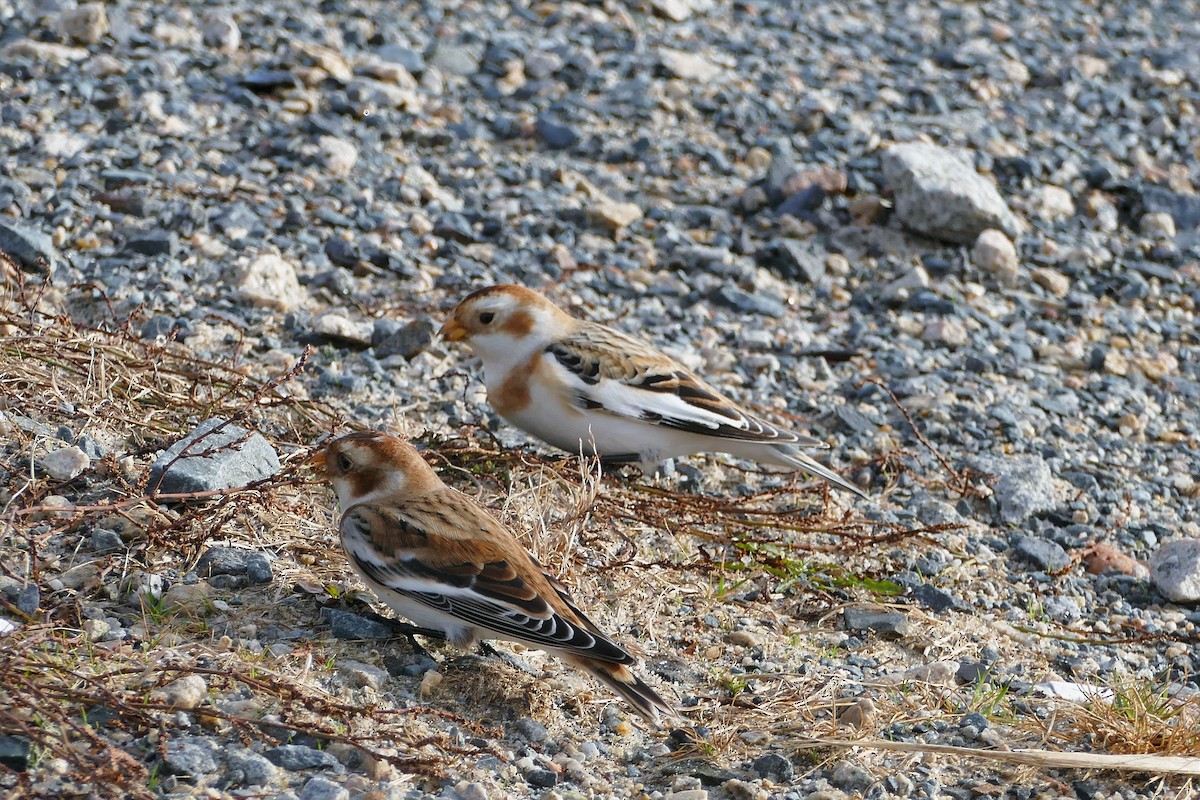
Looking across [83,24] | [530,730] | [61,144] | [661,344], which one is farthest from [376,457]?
[83,24]

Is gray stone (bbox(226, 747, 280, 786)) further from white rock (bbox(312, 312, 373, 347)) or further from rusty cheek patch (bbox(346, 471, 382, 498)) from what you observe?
white rock (bbox(312, 312, 373, 347))

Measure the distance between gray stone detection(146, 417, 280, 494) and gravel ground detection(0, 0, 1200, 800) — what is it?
0.06 ft

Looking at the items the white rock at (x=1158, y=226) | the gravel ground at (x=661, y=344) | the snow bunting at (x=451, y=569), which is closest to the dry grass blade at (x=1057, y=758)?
the gravel ground at (x=661, y=344)

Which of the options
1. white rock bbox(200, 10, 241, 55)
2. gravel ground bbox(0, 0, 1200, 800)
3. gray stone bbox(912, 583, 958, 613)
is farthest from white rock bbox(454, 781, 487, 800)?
white rock bbox(200, 10, 241, 55)

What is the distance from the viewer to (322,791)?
277 centimetres

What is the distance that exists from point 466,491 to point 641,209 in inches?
119

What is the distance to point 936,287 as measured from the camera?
22.6ft

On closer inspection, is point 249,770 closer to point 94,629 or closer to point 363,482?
point 94,629

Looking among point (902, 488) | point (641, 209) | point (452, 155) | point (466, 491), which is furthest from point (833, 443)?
point (452, 155)

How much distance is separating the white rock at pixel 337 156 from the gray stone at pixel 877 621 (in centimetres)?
369

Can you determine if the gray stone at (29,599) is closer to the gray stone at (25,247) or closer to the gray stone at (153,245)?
the gray stone at (25,247)

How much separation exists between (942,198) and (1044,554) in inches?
111

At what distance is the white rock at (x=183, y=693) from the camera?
9.51 ft

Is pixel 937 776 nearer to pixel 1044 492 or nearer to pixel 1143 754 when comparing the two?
pixel 1143 754
